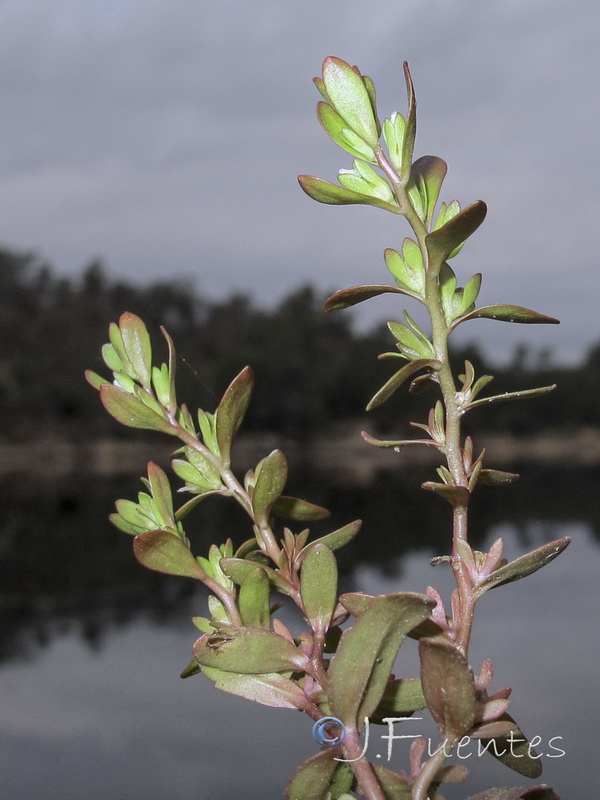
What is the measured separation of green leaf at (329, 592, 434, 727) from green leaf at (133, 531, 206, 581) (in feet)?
0.23

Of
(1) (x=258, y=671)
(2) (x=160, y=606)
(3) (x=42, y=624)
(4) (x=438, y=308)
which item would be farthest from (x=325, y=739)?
(2) (x=160, y=606)

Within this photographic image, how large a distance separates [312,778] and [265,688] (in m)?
0.03

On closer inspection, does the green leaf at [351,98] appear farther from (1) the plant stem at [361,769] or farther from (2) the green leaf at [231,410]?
(1) the plant stem at [361,769]

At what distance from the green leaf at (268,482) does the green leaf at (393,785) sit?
10 cm

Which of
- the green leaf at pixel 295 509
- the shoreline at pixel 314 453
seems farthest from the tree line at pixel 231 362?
the green leaf at pixel 295 509

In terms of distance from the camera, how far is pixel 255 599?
0.95ft

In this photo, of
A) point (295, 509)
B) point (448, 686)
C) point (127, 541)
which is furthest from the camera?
point (127, 541)

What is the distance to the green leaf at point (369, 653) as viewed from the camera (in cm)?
24

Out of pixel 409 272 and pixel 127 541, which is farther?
pixel 127 541

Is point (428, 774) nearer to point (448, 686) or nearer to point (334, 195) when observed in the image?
point (448, 686)

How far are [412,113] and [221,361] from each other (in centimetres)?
1700

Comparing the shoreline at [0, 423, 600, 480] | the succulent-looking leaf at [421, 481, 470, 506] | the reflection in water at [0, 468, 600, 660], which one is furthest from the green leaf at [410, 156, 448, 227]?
the shoreline at [0, 423, 600, 480]

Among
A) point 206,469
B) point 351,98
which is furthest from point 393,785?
point 351,98

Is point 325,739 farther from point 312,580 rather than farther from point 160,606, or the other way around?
point 160,606
